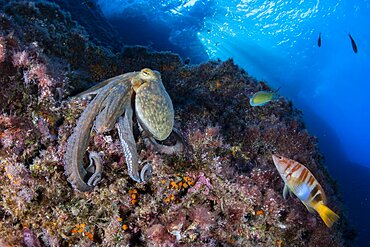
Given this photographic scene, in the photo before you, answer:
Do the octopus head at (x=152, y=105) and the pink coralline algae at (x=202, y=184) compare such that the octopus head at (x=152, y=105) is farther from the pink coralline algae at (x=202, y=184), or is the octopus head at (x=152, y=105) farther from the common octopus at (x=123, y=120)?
the pink coralline algae at (x=202, y=184)

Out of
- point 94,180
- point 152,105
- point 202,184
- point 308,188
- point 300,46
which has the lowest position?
point 300,46

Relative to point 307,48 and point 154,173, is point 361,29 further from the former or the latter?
point 154,173

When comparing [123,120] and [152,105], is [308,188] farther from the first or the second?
[123,120]

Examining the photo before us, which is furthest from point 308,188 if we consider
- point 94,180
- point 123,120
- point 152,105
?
point 94,180

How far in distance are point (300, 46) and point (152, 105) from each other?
3964 centimetres

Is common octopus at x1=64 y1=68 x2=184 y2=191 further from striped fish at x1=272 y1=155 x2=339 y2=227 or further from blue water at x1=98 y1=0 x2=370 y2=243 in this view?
blue water at x1=98 y1=0 x2=370 y2=243

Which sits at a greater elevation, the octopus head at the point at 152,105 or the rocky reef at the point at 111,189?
the octopus head at the point at 152,105

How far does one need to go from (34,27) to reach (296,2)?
2969cm

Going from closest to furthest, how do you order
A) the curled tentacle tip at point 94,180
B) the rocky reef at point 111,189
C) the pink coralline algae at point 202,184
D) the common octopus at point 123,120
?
the common octopus at point 123,120 < the curled tentacle tip at point 94,180 < the rocky reef at point 111,189 < the pink coralline algae at point 202,184

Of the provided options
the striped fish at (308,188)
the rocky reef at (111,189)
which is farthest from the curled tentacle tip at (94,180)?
the striped fish at (308,188)

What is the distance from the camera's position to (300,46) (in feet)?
124

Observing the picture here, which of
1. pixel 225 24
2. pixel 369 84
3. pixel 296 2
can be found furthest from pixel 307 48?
pixel 369 84

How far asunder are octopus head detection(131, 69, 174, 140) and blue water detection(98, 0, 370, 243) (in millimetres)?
15120

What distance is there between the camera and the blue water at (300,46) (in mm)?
21938
